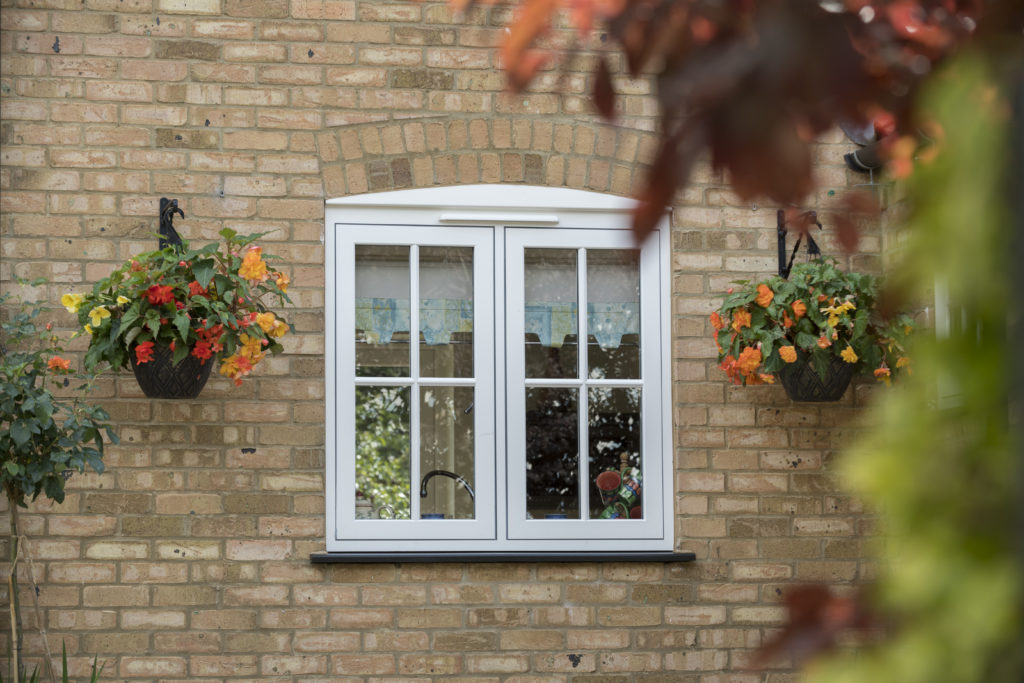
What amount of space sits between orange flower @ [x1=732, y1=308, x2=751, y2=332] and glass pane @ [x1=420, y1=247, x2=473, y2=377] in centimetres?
91

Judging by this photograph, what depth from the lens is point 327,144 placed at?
3838mm

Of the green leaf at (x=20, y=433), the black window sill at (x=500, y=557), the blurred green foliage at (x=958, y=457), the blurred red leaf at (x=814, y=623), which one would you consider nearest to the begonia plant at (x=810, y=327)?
the black window sill at (x=500, y=557)

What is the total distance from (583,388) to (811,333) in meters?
0.80

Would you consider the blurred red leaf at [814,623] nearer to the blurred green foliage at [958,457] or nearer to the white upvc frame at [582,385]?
the blurred green foliage at [958,457]

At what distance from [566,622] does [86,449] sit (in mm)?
1632

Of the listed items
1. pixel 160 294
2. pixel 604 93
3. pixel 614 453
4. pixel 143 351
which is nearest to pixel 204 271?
pixel 160 294

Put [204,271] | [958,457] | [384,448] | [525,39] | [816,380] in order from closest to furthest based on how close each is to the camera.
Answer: [958,457], [525,39], [204,271], [816,380], [384,448]

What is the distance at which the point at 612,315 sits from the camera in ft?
13.1

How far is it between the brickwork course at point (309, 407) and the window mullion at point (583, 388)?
0.24 metres

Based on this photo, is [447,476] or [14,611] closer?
[14,611]

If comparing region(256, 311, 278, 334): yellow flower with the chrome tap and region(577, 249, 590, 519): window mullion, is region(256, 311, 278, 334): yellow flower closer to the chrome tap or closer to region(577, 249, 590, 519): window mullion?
the chrome tap

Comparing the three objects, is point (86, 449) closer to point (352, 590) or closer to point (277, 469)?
point (277, 469)

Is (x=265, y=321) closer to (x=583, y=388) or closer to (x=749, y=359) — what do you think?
(x=583, y=388)

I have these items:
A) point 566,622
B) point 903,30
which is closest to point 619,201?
point 566,622
